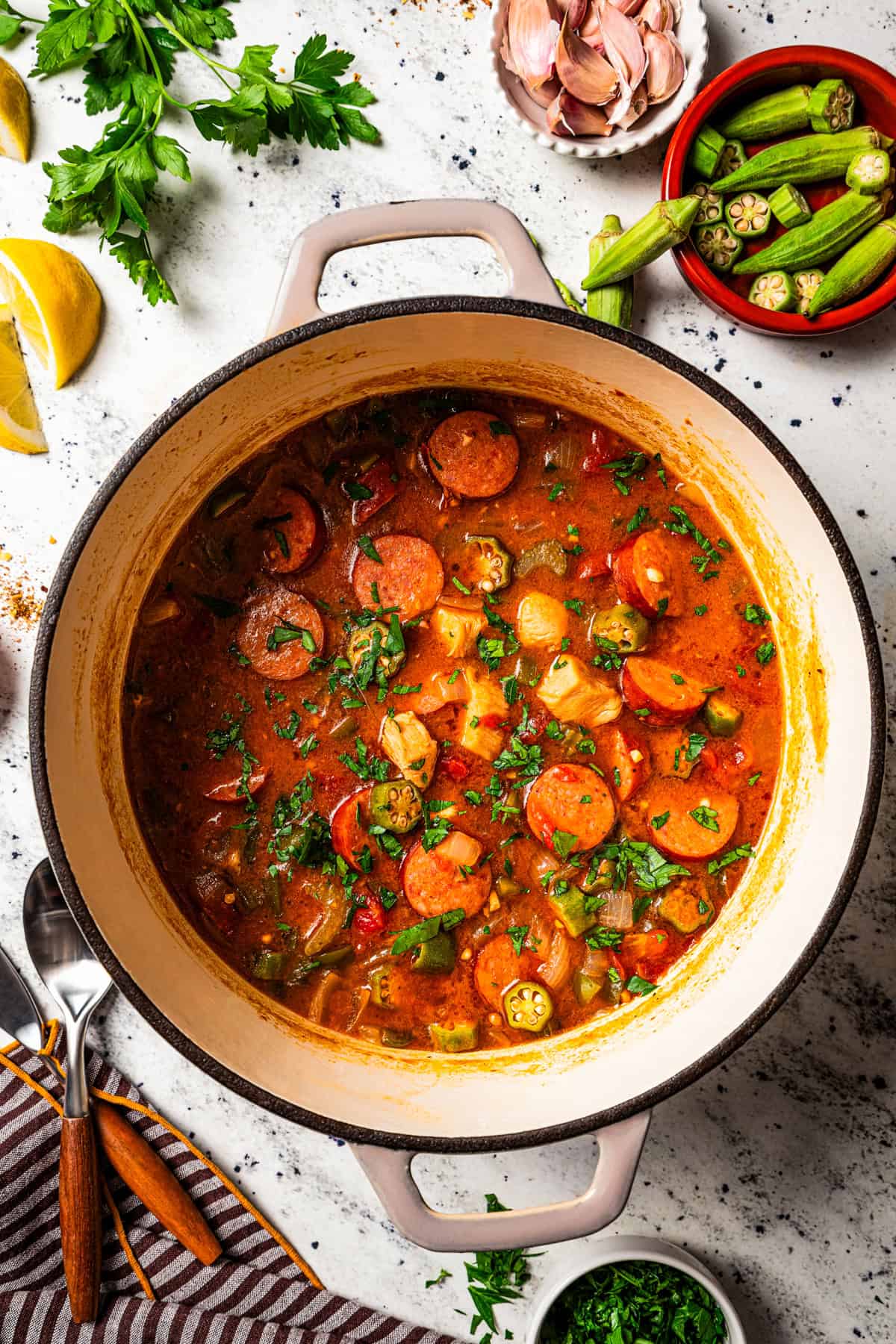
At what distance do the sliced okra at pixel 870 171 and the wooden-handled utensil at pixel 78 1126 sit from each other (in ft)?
9.83

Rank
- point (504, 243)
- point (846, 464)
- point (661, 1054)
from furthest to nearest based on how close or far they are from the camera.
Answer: point (846, 464) < point (661, 1054) < point (504, 243)

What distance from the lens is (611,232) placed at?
9.91ft

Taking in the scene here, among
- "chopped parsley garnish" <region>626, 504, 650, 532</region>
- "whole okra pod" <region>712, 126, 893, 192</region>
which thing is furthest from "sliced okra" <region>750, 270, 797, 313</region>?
"chopped parsley garnish" <region>626, 504, 650, 532</region>

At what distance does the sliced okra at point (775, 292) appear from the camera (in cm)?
304

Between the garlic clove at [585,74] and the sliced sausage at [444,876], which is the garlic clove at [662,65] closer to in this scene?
the garlic clove at [585,74]

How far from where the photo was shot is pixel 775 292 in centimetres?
305

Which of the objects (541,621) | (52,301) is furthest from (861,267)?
(52,301)

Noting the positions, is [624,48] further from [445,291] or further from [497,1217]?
[497,1217]

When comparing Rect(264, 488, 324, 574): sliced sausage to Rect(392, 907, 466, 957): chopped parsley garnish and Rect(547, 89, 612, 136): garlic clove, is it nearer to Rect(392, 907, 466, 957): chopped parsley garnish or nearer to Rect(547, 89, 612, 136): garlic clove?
Rect(392, 907, 466, 957): chopped parsley garnish

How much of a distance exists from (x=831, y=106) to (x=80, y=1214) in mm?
3786

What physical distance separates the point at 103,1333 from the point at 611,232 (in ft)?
11.4

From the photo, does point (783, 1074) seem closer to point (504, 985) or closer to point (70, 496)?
point (504, 985)

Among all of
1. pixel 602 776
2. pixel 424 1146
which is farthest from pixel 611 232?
pixel 424 1146

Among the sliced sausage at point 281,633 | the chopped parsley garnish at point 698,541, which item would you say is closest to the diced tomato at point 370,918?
the sliced sausage at point 281,633
